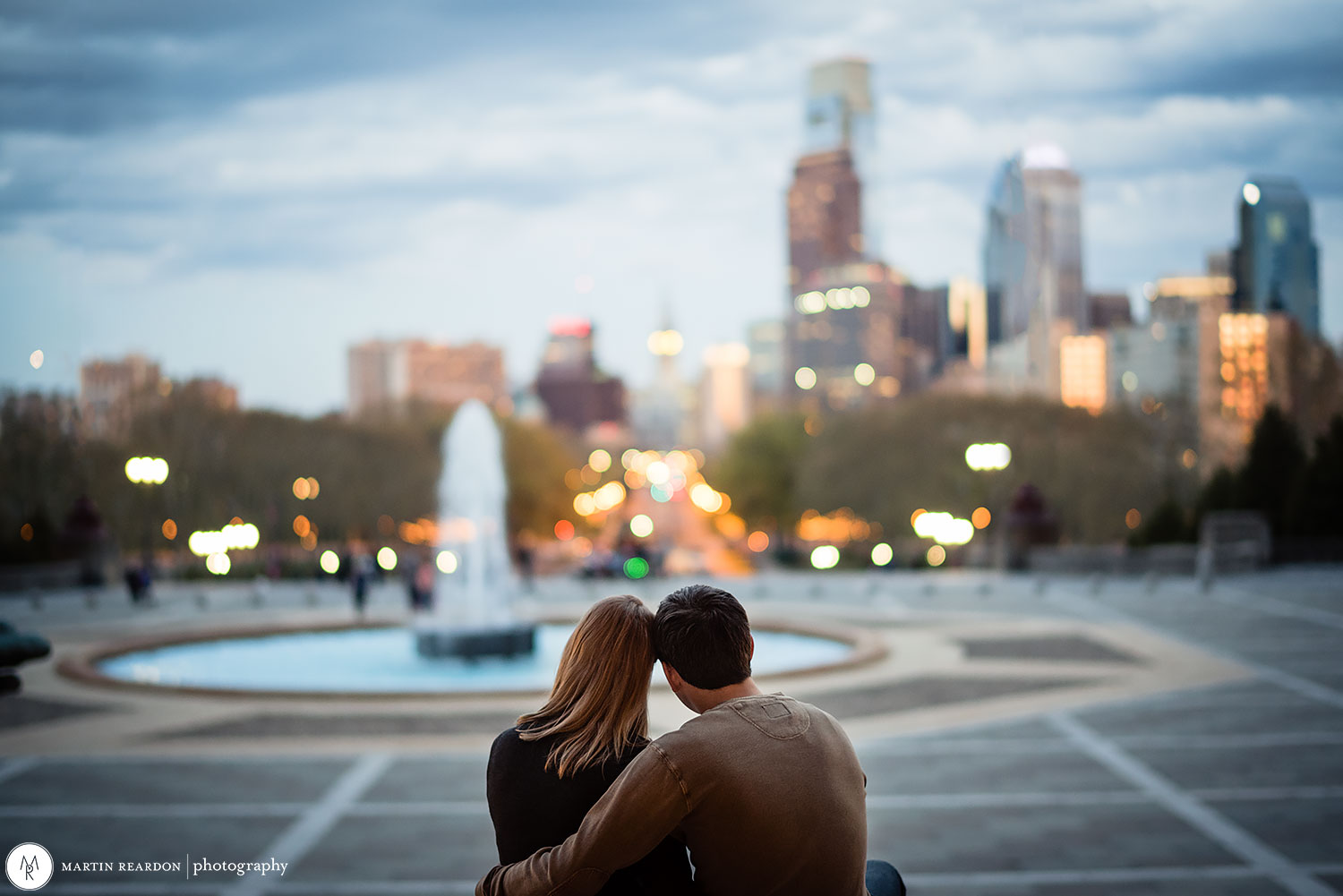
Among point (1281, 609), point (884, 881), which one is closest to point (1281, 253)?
point (1281, 609)

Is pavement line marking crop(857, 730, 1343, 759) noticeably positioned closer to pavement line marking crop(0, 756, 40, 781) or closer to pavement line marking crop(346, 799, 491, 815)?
pavement line marking crop(346, 799, 491, 815)

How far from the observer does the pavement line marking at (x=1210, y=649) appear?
63.5ft

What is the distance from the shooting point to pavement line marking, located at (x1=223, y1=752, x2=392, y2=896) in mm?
10511

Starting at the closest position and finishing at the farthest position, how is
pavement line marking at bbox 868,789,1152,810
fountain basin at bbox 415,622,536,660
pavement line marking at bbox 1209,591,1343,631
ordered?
pavement line marking at bbox 868,789,1152,810, fountain basin at bbox 415,622,536,660, pavement line marking at bbox 1209,591,1343,631

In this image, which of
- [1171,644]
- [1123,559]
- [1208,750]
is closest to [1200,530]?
[1123,559]

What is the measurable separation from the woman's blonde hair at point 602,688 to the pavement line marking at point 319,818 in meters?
7.54

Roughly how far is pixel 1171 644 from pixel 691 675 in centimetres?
2380

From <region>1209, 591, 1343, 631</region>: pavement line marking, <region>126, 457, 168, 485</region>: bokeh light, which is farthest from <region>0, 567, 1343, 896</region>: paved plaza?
<region>126, 457, 168, 485</region>: bokeh light

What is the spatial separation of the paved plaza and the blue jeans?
655 centimetres

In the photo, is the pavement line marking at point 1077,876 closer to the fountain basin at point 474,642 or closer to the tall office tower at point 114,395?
the fountain basin at point 474,642

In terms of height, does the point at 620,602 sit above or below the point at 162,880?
above

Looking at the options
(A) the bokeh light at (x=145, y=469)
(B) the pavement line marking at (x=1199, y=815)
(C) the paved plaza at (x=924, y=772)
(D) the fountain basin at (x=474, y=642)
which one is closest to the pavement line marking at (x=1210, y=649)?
(C) the paved plaza at (x=924, y=772)

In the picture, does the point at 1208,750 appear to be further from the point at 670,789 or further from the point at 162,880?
the point at 670,789

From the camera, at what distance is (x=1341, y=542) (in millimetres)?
44969
